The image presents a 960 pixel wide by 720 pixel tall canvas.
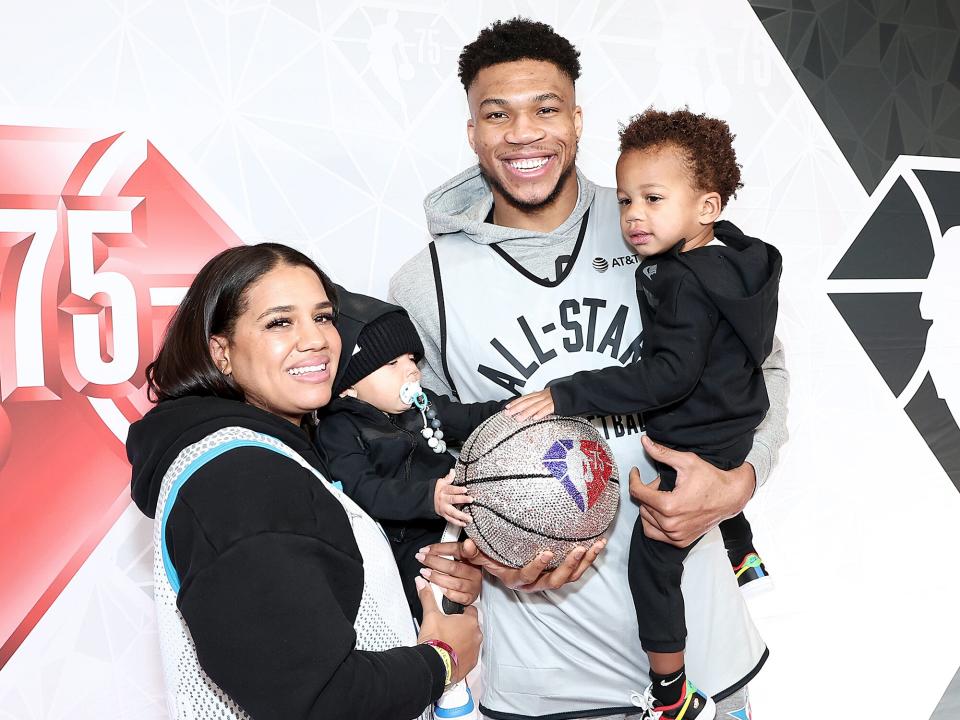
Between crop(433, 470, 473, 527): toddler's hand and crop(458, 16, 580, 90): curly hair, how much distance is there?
97 centimetres

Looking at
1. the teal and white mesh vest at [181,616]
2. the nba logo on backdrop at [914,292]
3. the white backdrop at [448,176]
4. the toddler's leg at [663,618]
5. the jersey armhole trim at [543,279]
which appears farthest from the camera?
the nba logo on backdrop at [914,292]

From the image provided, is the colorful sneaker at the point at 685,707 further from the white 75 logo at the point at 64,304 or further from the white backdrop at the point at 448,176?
the white 75 logo at the point at 64,304

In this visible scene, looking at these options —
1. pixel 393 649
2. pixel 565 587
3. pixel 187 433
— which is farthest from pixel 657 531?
pixel 187 433

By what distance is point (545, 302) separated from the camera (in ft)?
5.83

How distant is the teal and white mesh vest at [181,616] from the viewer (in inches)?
43.1

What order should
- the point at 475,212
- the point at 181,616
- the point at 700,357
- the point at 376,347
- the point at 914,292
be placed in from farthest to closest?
the point at 914,292, the point at 475,212, the point at 376,347, the point at 700,357, the point at 181,616

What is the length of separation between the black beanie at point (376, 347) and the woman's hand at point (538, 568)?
16.7 inches

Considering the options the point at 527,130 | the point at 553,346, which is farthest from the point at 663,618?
the point at 527,130

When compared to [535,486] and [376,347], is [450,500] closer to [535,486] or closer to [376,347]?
[535,486]

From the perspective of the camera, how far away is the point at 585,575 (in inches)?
67.7

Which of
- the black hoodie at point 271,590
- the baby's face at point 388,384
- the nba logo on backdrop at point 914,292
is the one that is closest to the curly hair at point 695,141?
the baby's face at point 388,384

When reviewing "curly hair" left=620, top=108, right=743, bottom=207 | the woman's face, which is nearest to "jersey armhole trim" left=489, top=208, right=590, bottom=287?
"curly hair" left=620, top=108, right=743, bottom=207

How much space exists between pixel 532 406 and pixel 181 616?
712 millimetres

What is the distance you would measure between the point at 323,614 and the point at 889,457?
9.41 ft
